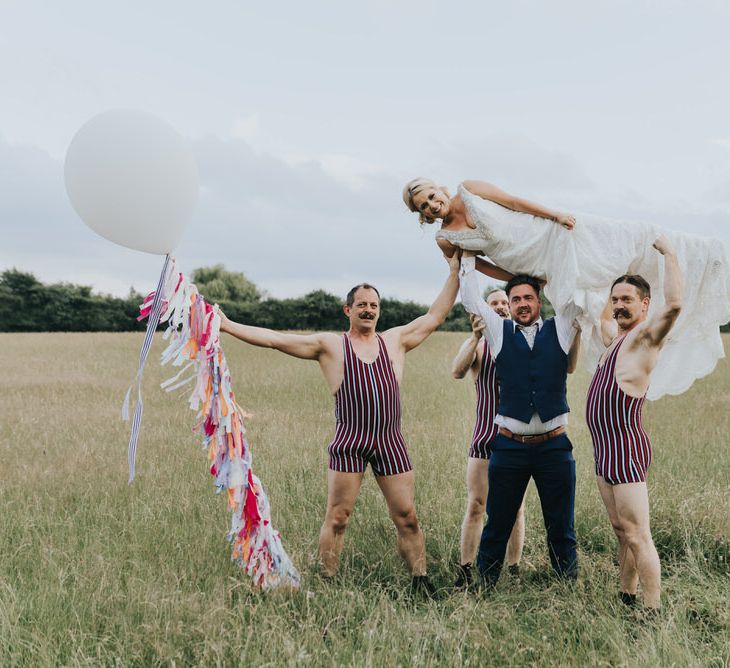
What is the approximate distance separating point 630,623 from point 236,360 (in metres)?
16.8

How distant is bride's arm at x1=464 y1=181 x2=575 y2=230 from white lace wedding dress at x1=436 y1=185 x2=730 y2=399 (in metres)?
0.03

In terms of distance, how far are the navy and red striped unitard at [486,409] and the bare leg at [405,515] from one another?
55 centimetres

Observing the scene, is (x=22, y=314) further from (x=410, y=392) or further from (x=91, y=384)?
(x=410, y=392)

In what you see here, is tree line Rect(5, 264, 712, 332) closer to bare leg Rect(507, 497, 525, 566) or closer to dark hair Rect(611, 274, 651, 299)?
bare leg Rect(507, 497, 525, 566)

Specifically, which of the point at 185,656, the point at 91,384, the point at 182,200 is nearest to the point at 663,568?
the point at 185,656

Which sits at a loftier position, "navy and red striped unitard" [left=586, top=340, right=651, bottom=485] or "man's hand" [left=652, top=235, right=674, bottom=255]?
"man's hand" [left=652, top=235, right=674, bottom=255]

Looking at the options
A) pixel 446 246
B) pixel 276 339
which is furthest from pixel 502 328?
pixel 276 339

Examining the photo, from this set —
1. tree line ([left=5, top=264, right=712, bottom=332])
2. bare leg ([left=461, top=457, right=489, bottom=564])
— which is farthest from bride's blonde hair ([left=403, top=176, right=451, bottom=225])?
tree line ([left=5, top=264, right=712, bottom=332])

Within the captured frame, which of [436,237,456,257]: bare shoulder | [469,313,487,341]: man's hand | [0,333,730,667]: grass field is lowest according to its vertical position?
[0,333,730,667]: grass field

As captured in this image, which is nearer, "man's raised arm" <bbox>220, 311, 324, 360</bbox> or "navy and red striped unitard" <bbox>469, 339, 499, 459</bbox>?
"man's raised arm" <bbox>220, 311, 324, 360</bbox>

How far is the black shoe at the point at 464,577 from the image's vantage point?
173 inches

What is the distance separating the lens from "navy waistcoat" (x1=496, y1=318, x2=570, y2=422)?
13.1ft

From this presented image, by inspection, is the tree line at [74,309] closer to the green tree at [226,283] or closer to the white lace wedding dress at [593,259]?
the green tree at [226,283]

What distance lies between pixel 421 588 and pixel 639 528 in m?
1.46
